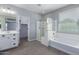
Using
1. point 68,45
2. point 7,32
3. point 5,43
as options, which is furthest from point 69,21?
point 5,43

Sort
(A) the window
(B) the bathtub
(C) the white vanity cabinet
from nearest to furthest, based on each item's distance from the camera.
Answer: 1. (B) the bathtub
2. (C) the white vanity cabinet
3. (A) the window

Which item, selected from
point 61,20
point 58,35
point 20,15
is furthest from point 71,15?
point 20,15

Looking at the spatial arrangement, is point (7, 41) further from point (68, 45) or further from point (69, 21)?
point (69, 21)

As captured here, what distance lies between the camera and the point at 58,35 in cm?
412

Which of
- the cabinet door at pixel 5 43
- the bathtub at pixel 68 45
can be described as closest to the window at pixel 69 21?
the bathtub at pixel 68 45

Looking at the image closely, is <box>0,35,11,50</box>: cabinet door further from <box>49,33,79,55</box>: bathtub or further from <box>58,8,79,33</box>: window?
<box>58,8,79,33</box>: window

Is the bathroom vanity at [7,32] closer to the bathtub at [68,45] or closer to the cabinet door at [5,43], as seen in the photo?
the cabinet door at [5,43]

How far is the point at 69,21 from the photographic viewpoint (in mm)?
3744

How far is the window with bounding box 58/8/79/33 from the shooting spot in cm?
337

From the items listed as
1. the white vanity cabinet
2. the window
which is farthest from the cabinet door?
the window

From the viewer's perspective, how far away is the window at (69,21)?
133 inches

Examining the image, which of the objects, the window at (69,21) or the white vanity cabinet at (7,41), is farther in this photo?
the window at (69,21)
